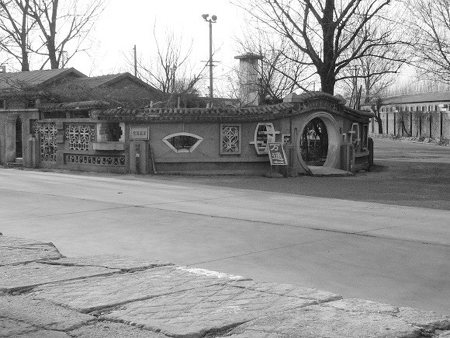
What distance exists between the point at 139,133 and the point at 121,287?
17.6 m

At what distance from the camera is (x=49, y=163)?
81.3 ft

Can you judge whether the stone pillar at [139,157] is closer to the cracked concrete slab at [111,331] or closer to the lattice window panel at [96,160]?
the lattice window panel at [96,160]

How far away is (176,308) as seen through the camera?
4.20m

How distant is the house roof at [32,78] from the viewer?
1071 inches

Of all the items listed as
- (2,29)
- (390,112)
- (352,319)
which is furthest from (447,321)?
(390,112)

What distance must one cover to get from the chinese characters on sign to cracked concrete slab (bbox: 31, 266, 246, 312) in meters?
16.8

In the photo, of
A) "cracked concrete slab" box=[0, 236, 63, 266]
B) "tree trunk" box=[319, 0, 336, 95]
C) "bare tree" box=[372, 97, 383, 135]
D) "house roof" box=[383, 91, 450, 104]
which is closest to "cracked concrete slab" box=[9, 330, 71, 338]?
"cracked concrete slab" box=[0, 236, 63, 266]

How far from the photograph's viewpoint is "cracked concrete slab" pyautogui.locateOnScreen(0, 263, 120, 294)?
193 inches

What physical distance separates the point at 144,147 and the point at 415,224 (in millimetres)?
11583

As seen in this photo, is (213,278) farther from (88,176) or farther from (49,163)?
(49,163)

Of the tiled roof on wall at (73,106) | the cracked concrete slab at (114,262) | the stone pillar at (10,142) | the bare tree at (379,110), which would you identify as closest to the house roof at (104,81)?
the stone pillar at (10,142)

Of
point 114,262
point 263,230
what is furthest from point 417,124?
point 114,262

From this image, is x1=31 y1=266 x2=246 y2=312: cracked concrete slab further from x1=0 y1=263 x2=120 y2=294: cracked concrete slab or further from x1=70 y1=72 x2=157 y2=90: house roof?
x1=70 y1=72 x2=157 y2=90: house roof

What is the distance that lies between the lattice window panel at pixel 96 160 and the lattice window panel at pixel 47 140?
0.94 meters
